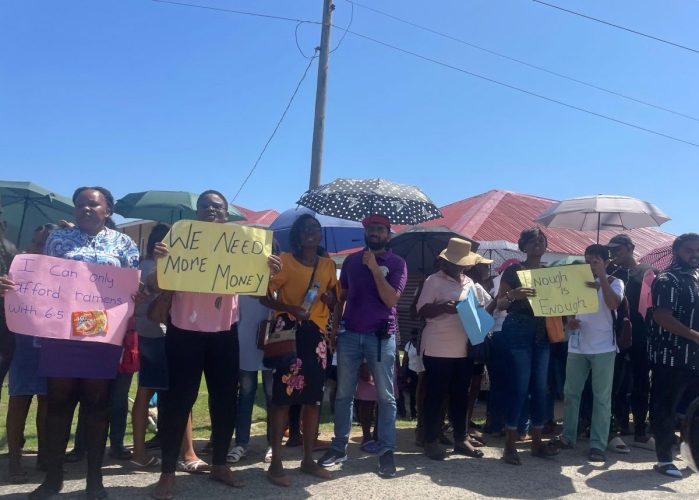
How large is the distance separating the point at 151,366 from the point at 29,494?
1202 mm

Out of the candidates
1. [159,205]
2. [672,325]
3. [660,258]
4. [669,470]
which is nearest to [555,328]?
[672,325]

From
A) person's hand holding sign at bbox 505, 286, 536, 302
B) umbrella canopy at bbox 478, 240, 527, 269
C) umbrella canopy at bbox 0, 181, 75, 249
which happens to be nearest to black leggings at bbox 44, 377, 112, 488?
person's hand holding sign at bbox 505, 286, 536, 302

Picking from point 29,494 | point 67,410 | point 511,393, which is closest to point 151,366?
point 67,410

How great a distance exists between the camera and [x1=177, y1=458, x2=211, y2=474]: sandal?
4.49 m

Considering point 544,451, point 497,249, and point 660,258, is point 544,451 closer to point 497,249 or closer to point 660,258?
point 660,258

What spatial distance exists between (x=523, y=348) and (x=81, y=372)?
355 cm

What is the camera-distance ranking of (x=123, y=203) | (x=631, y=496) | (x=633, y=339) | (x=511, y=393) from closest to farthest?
(x=631, y=496) → (x=511, y=393) → (x=633, y=339) → (x=123, y=203)

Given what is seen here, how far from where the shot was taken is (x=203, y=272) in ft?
12.8

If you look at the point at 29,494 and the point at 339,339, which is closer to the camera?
the point at 29,494

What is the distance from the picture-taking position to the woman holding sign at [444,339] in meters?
5.04

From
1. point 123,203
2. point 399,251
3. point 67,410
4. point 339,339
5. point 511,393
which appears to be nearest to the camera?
point 67,410

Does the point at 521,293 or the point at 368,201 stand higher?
the point at 368,201

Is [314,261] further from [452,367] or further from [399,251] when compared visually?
[399,251]

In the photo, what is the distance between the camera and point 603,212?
7.11 meters
